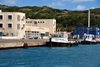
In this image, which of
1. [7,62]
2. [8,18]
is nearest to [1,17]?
[8,18]

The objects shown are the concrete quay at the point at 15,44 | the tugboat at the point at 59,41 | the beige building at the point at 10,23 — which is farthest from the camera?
the beige building at the point at 10,23

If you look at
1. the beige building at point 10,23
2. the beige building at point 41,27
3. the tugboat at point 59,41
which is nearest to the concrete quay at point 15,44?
the tugboat at point 59,41

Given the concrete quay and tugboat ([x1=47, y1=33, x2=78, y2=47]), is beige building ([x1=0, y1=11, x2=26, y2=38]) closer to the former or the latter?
the concrete quay

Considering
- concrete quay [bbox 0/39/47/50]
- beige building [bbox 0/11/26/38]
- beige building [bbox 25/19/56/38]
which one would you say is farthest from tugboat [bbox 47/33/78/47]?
beige building [bbox 25/19/56/38]

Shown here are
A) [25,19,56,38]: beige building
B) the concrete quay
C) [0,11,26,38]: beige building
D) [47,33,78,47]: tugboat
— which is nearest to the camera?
the concrete quay

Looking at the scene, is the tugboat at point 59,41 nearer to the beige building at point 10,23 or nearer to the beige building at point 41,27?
the beige building at point 10,23

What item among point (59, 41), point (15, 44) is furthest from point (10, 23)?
point (15, 44)

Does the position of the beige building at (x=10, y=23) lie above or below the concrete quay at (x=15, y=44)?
above

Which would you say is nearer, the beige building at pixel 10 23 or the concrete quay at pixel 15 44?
the concrete quay at pixel 15 44

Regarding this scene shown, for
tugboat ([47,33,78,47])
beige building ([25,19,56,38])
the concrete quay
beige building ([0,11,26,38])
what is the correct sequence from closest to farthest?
the concrete quay < tugboat ([47,33,78,47]) < beige building ([0,11,26,38]) < beige building ([25,19,56,38])

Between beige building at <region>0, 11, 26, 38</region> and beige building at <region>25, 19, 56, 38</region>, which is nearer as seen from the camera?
beige building at <region>0, 11, 26, 38</region>

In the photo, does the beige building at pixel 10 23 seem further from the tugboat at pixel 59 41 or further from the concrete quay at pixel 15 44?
the tugboat at pixel 59 41

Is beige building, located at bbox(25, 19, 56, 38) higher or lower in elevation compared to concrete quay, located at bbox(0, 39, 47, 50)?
higher

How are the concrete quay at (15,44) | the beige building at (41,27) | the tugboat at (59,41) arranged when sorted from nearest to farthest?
the concrete quay at (15,44) < the tugboat at (59,41) < the beige building at (41,27)
